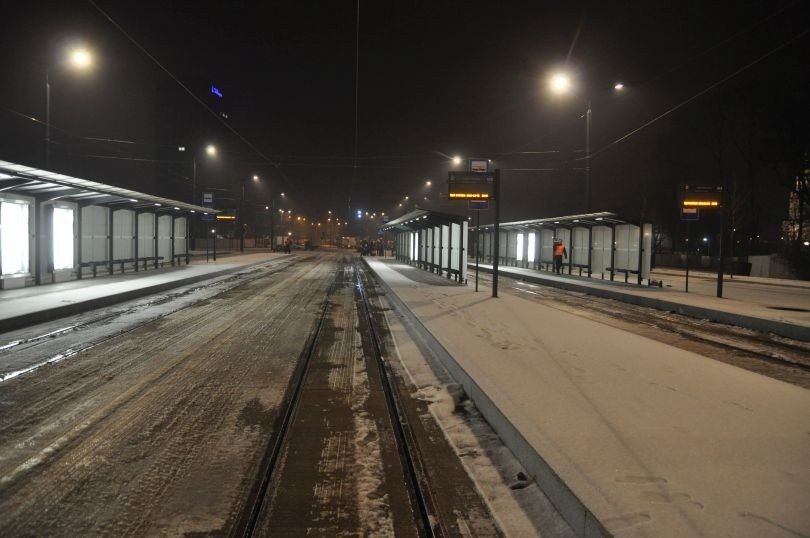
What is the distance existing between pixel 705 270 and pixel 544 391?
43727mm

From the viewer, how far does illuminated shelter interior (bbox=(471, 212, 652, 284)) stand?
2364 centimetres

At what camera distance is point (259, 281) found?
82.4 feet

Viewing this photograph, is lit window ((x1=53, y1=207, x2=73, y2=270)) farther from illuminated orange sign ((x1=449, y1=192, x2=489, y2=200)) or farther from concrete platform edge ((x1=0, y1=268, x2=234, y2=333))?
illuminated orange sign ((x1=449, y1=192, x2=489, y2=200))

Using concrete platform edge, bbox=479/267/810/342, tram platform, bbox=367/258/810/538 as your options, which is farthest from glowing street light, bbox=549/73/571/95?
tram platform, bbox=367/258/810/538

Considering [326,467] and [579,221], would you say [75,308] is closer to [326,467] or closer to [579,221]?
[326,467]

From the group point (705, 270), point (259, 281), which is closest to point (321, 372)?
point (259, 281)

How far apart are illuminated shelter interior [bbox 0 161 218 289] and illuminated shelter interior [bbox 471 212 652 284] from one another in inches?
491

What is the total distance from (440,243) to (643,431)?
2409 cm

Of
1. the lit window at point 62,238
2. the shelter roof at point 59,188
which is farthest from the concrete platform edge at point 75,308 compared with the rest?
the lit window at point 62,238

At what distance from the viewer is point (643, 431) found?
4977 millimetres

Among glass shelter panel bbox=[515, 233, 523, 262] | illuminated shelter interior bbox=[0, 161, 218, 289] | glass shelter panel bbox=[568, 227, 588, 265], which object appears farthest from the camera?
glass shelter panel bbox=[515, 233, 523, 262]

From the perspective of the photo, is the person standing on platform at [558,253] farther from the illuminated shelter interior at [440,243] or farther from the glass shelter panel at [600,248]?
the illuminated shelter interior at [440,243]

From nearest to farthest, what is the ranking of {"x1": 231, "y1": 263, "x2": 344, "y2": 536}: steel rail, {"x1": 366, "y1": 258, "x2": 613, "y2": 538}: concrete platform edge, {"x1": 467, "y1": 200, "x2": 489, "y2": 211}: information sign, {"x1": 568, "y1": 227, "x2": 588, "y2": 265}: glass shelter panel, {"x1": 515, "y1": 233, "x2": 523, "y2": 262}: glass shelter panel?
{"x1": 366, "y1": 258, "x2": 613, "y2": 538}: concrete platform edge → {"x1": 231, "y1": 263, "x2": 344, "y2": 536}: steel rail → {"x1": 467, "y1": 200, "x2": 489, "y2": 211}: information sign → {"x1": 568, "y1": 227, "x2": 588, "y2": 265}: glass shelter panel → {"x1": 515, "y1": 233, "x2": 523, "y2": 262}: glass shelter panel

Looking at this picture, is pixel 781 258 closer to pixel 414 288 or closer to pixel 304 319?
pixel 414 288
